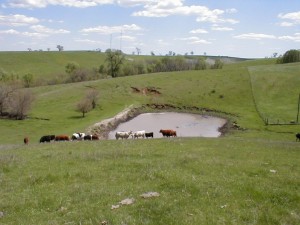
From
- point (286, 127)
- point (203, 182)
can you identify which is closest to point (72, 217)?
point (203, 182)

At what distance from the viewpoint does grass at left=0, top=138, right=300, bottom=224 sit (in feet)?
40.2

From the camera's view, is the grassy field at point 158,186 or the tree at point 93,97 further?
the tree at point 93,97

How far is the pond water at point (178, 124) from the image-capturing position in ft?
217

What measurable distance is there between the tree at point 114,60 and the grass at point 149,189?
120451mm

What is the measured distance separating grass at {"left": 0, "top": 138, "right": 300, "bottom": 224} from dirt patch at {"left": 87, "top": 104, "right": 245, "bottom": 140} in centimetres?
3830

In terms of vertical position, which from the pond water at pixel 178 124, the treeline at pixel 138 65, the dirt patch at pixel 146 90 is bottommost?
the pond water at pixel 178 124

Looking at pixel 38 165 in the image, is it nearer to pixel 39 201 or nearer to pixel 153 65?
pixel 39 201

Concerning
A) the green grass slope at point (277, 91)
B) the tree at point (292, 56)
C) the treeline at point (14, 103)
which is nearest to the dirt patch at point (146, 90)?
the green grass slope at point (277, 91)

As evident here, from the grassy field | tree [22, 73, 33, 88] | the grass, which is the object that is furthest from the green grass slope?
tree [22, 73, 33, 88]

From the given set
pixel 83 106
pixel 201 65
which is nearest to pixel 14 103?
pixel 83 106

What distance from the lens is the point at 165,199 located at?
13.5 meters

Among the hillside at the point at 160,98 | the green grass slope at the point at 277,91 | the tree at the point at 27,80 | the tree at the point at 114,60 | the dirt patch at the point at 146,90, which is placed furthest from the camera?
the tree at the point at 114,60

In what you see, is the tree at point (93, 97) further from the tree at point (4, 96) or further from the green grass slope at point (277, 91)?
the green grass slope at point (277, 91)

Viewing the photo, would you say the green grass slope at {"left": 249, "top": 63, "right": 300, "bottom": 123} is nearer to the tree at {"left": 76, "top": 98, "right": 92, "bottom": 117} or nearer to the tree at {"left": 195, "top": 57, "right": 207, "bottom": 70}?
the tree at {"left": 76, "top": 98, "right": 92, "bottom": 117}
